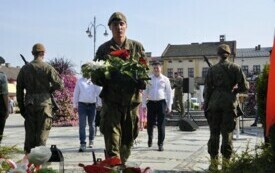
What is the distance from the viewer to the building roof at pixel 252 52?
103m

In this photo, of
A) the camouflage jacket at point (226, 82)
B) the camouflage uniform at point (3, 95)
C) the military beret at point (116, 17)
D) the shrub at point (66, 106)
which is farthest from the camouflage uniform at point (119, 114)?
the shrub at point (66, 106)

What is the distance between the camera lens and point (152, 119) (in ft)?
36.3

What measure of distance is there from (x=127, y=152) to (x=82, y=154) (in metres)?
4.29

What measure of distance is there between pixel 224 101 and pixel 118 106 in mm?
2291

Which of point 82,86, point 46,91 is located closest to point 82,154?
point 82,86

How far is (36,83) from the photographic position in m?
7.70

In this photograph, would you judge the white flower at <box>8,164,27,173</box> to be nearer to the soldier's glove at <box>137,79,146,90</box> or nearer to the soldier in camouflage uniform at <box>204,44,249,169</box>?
the soldier's glove at <box>137,79,146,90</box>

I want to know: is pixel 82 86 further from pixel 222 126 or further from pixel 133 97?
pixel 133 97

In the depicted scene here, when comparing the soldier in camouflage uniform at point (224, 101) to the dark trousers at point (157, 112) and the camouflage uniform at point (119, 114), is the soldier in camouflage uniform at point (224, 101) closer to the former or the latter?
the camouflage uniform at point (119, 114)

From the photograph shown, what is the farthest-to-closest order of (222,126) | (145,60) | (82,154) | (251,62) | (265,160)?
(251,62)
(82,154)
(222,126)
(145,60)
(265,160)

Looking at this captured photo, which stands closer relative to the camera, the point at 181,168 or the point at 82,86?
the point at 181,168

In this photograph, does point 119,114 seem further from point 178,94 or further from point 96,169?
point 178,94

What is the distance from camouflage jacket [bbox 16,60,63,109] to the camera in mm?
7707

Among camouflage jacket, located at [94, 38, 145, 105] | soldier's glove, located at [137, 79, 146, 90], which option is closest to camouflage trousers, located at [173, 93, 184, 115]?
camouflage jacket, located at [94, 38, 145, 105]
